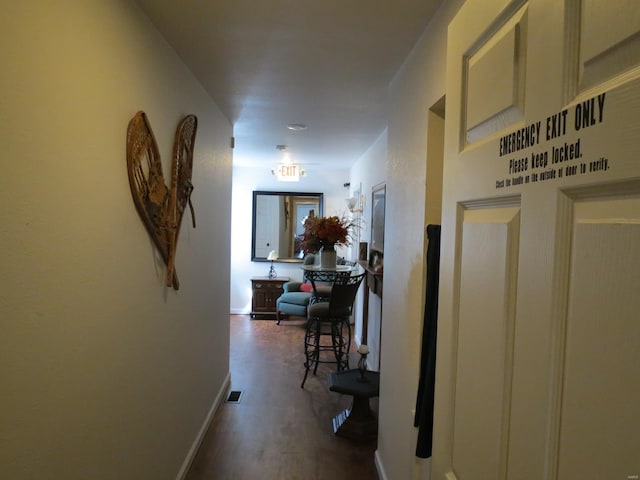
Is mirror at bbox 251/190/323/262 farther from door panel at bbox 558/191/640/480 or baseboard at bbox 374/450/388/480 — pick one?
door panel at bbox 558/191/640/480

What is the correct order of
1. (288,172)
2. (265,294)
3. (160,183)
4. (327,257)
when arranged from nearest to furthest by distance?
(160,183) < (327,257) < (288,172) < (265,294)

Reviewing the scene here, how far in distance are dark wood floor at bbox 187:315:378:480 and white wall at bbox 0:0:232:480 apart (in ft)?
1.74

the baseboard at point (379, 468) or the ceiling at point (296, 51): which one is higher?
the ceiling at point (296, 51)

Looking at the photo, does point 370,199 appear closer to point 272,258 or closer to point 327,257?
point 327,257

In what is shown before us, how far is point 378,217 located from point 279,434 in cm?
206

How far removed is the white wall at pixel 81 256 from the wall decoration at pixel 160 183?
1.8 inches

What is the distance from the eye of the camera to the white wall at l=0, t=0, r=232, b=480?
870 mm

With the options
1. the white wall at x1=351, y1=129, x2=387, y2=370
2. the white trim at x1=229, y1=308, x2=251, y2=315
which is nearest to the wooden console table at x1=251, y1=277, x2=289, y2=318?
the white trim at x1=229, y1=308, x2=251, y2=315

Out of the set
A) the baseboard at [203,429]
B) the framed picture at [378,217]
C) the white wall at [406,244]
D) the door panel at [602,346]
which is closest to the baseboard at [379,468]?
the white wall at [406,244]

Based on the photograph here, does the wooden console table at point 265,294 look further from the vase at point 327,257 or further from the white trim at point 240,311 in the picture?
the vase at point 327,257

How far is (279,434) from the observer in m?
2.71

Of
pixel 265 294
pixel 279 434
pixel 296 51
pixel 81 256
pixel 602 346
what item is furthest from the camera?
pixel 265 294

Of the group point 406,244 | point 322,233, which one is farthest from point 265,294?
point 406,244

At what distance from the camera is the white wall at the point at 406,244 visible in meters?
1.56
